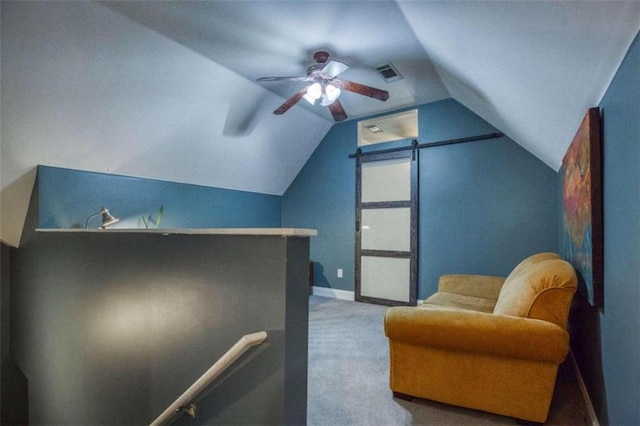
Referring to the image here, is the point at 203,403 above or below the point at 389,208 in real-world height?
below

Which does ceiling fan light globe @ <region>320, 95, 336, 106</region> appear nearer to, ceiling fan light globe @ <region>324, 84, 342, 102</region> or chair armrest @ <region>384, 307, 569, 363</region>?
ceiling fan light globe @ <region>324, 84, 342, 102</region>

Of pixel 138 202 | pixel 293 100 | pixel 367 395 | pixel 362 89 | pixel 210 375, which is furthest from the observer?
pixel 138 202

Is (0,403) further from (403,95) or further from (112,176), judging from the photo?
(403,95)

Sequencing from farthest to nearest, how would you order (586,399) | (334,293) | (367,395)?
(334,293), (367,395), (586,399)

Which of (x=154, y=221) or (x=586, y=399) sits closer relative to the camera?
(x=586, y=399)

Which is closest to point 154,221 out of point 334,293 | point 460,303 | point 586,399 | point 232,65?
point 232,65

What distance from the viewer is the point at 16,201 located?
2.48 meters

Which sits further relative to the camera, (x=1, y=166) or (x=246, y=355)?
(x=1, y=166)

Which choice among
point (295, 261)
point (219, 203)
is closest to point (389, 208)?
point (219, 203)

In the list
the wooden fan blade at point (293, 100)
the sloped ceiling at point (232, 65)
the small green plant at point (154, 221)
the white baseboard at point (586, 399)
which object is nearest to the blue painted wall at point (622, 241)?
the sloped ceiling at point (232, 65)

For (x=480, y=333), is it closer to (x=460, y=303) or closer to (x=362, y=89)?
(x=460, y=303)

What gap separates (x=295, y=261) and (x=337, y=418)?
124 centimetres

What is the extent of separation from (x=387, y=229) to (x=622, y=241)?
9.78 feet

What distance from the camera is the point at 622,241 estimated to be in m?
1.20
